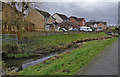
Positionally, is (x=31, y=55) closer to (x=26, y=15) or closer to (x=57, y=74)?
(x=26, y=15)

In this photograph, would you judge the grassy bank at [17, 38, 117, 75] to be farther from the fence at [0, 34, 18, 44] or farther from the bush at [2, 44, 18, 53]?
the fence at [0, 34, 18, 44]

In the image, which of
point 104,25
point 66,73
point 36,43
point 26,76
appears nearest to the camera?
point 66,73

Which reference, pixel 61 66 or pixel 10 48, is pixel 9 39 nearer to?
pixel 10 48

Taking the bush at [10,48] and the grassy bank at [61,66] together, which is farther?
the bush at [10,48]

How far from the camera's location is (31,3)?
1664 centimetres

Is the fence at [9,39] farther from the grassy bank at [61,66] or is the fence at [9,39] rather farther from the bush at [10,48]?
the grassy bank at [61,66]

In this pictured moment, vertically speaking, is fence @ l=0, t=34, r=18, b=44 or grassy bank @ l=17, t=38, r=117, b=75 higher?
fence @ l=0, t=34, r=18, b=44

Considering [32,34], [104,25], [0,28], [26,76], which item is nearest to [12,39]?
[32,34]

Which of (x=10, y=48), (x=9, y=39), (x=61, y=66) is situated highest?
(x=9, y=39)

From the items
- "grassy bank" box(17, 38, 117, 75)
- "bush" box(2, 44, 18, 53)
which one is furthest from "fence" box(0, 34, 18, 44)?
"grassy bank" box(17, 38, 117, 75)

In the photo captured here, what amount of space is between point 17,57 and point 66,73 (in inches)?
374

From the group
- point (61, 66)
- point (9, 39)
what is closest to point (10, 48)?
point (9, 39)

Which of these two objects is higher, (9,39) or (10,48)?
(9,39)

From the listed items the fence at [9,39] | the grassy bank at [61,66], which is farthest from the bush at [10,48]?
the grassy bank at [61,66]
